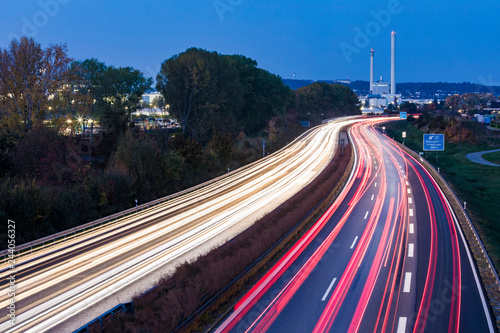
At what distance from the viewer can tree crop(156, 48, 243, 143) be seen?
63.4 meters

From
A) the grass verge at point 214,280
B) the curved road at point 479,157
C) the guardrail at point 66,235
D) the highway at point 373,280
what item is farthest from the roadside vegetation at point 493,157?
the guardrail at point 66,235

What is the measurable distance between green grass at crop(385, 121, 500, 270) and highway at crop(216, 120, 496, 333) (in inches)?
78.6

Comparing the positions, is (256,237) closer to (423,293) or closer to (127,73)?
(423,293)

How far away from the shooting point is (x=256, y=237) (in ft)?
67.7

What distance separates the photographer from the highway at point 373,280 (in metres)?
14.3

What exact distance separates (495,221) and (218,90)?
4695cm

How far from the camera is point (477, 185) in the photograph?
149ft

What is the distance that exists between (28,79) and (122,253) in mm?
26203

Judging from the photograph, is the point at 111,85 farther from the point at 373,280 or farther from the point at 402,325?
the point at 402,325

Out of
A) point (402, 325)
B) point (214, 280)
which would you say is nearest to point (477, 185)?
point (402, 325)

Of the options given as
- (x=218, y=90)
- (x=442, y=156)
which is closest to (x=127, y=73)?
(x=218, y=90)

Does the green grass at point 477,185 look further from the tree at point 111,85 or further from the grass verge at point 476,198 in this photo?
the tree at point 111,85

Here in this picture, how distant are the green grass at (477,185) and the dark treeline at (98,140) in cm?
2571

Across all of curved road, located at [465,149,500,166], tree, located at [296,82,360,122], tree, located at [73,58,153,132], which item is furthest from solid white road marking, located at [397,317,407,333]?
tree, located at [296,82,360,122]
